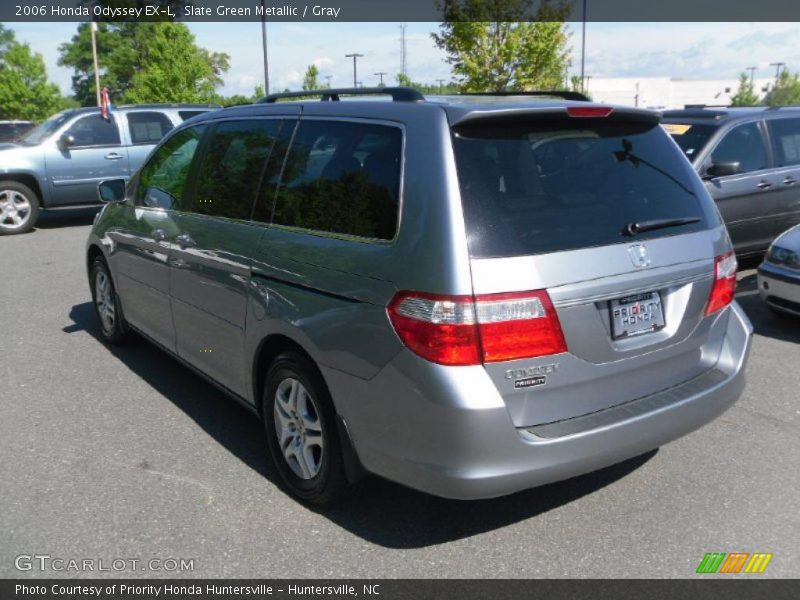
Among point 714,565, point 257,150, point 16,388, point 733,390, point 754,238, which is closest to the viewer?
point 714,565

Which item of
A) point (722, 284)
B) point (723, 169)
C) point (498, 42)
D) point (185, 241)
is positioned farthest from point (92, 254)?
point (498, 42)

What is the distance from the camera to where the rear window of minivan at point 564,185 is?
2.90 metres

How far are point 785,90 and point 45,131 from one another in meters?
88.4

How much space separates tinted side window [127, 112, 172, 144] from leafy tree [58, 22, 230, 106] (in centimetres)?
1777

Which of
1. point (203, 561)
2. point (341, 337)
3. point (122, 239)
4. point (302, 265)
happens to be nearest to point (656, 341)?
point (341, 337)

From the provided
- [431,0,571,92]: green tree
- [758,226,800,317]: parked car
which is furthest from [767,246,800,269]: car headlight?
[431,0,571,92]: green tree

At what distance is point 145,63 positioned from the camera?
46625 mm

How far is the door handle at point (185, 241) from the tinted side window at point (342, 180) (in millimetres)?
797

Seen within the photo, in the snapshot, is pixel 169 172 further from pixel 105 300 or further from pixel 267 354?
pixel 267 354

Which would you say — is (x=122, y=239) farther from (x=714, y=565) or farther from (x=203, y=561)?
(x=714, y=565)

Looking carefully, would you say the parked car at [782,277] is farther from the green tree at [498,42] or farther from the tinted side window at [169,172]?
the green tree at [498,42]

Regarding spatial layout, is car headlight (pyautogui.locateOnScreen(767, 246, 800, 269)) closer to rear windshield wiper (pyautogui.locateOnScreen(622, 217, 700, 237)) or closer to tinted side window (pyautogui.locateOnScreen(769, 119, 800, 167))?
tinted side window (pyautogui.locateOnScreen(769, 119, 800, 167))

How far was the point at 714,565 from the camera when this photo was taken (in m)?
3.08

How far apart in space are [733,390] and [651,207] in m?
0.93
